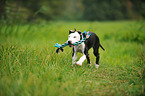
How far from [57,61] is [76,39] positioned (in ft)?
2.72

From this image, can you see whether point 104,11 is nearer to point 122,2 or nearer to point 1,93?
point 122,2

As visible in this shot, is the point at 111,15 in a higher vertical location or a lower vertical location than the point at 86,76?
higher

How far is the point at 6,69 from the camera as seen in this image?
280 cm

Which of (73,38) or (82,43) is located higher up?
(73,38)

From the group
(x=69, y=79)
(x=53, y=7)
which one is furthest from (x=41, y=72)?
(x=53, y=7)

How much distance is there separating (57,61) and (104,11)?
34364 mm

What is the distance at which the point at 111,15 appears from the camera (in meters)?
35.8

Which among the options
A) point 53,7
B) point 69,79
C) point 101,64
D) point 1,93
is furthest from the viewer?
point 53,7

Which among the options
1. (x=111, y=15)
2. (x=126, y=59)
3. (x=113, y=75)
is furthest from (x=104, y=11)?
(x=113, y=75)

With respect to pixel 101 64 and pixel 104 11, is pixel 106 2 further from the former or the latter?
pixel 101 64

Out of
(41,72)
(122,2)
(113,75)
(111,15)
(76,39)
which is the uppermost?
(122,2)

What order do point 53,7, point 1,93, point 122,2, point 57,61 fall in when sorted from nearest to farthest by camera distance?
1. point 1,93
2. point 57,61
3. point 53,7
4. point 122,2

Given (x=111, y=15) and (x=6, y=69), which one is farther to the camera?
(x=111, y=15)

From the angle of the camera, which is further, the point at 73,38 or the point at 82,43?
the point at 82,43
